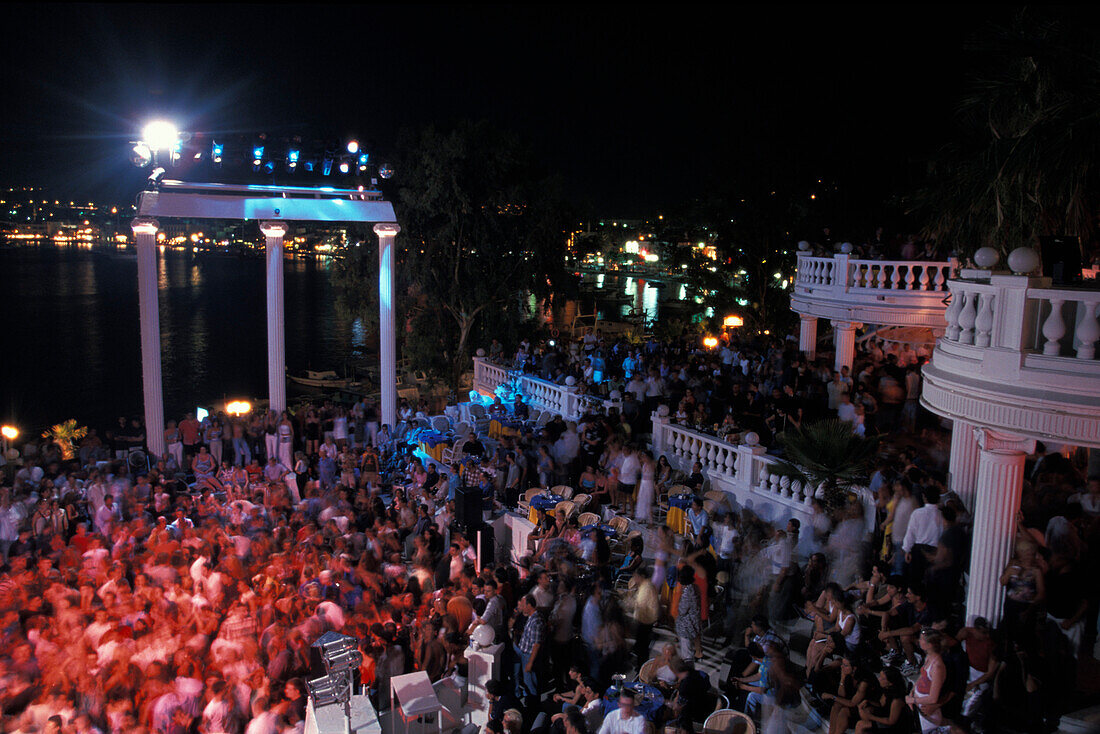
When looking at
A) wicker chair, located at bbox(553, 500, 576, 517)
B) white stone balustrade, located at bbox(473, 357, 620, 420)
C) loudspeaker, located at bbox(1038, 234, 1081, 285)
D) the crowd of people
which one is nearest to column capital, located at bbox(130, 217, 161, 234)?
the crowd of people

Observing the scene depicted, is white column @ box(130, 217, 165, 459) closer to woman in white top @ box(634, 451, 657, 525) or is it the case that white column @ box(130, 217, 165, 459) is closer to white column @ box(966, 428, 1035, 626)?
woman in white top @ box(634, 451, 657, 525)

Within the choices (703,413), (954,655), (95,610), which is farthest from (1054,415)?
(95,610)

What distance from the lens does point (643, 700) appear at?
6.93 metres

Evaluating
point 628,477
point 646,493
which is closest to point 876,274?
point 628,477

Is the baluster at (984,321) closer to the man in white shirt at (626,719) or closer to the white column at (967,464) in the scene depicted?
the white column at (967,464)

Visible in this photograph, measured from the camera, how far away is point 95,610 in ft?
27.9

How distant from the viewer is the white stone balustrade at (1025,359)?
611cm

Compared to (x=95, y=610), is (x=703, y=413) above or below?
above

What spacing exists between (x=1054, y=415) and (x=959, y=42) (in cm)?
1723

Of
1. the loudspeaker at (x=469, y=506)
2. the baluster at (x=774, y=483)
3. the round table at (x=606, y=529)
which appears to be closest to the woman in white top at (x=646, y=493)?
the round table at (x=606, y=529)

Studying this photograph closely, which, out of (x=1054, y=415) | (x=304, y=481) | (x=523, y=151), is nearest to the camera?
(x=1054, y=415)

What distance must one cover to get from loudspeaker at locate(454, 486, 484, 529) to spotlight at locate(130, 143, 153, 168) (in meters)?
10.1

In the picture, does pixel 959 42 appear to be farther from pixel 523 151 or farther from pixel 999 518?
pixel 999 518

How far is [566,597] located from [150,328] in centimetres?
1243
